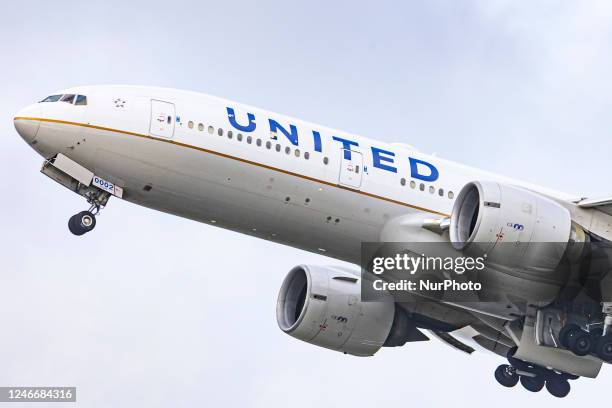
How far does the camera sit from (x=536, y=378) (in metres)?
39.7

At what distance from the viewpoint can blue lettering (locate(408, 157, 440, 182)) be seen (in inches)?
1388

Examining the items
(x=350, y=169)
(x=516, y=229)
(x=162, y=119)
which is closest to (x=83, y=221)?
(x=162, y=119)

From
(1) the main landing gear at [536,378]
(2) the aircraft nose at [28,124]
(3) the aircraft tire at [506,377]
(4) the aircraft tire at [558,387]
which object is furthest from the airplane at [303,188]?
(3) the aircraft tire at [506,377]

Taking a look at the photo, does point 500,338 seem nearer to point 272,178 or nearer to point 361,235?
point 361,235

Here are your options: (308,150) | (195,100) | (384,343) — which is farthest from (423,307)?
(195,100)

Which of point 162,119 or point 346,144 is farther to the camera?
point 346,144

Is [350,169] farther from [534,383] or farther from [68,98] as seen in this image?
[534,383]

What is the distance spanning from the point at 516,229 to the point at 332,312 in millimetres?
7259

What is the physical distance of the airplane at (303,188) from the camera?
32531 millimetres

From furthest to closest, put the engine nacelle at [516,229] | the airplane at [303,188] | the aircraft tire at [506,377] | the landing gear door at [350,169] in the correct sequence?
the aircraft tire at [506,377], the landing gear door at [350,169], the airplane at [303,188], the engine nacelle at [516,229]

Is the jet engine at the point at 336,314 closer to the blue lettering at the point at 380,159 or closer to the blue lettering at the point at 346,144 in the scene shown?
the blue lettering at the point at 380,159

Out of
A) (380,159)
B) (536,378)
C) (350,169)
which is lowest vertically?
(536,378)

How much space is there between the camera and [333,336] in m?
37.3

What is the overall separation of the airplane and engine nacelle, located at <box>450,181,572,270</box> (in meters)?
0.03
